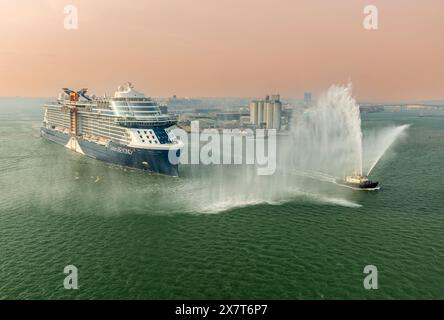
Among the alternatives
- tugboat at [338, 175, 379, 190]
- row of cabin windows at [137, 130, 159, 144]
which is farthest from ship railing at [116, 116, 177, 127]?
tugboat at [338, 175, 379, 190]

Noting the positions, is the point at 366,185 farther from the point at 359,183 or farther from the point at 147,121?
the point at 147,121

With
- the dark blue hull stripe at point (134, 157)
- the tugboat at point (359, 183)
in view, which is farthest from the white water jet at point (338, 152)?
the dark blue hull stripe at point (134, 157)

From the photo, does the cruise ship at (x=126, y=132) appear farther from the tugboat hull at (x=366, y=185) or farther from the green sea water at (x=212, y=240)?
the tugboat hull at (x=366, y=185)

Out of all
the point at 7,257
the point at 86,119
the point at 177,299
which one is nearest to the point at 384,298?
the point at 177,299

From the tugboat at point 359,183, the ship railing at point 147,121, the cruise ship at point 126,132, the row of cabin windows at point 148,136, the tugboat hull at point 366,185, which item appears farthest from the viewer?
the ship railing at point 147,121

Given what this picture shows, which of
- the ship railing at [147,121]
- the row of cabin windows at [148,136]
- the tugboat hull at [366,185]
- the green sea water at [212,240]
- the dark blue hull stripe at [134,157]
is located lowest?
the green sea water at [212,240]

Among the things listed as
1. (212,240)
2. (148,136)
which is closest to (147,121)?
(148,136)
